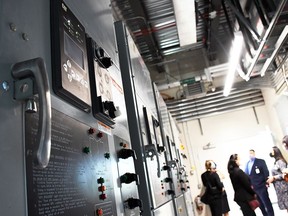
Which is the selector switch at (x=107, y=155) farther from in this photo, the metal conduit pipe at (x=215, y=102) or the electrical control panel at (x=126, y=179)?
the metal conduit pipe at (x=215, y=102)

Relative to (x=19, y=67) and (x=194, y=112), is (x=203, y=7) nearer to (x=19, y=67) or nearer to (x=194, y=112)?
(x=194, y=112)

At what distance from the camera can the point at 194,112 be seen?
6.66 meters

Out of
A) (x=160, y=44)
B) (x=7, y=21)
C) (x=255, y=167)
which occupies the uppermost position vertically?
(x=160, y=44)

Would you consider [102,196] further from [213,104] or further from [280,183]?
[213,104]

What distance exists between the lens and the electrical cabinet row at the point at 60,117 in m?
0.49

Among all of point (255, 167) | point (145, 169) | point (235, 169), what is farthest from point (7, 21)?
point (255, 167)

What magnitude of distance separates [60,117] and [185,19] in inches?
116

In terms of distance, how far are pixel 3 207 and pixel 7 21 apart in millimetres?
358

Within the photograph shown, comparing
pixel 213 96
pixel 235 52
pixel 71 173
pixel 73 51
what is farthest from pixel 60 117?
pixel 213 96

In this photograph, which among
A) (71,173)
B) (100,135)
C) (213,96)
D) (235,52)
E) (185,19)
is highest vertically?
(185,19)

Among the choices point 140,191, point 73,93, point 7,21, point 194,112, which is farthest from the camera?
point 194,112

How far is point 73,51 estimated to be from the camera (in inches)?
32.3

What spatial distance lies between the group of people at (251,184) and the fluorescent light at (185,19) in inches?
82.5

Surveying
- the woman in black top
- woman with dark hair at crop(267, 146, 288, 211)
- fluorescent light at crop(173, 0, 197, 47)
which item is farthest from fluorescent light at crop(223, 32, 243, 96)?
the woman in black top
